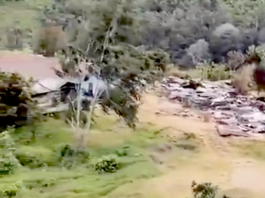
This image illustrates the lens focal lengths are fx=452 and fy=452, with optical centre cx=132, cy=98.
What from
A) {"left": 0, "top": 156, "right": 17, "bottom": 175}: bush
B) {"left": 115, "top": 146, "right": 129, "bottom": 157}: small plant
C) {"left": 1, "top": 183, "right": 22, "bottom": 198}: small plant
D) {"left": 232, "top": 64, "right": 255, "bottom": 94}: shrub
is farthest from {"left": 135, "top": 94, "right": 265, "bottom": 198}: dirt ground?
{"left": 232, "top": 64, "right": 255, "bottom": 94}: shrub

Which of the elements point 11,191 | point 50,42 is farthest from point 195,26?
point 11,191

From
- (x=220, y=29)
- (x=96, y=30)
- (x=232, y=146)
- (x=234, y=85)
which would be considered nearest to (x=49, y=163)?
(x=96, y=30)

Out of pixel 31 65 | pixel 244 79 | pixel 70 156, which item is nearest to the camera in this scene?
pixel 70 156

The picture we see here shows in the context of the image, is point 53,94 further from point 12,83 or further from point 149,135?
point 149,135

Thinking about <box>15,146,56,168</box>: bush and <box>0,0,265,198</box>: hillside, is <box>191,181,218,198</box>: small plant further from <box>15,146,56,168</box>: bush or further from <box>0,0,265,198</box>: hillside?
<box>15,146,56,168</box>: bush

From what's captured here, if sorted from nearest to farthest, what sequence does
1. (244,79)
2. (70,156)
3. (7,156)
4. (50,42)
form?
(7,156)
(70,156)
(50,42)
(244,79)

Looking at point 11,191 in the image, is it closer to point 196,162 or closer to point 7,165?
point 7,165
